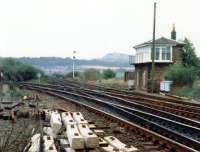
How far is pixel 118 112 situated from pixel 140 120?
328 cm

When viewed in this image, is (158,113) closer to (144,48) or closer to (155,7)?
(155,7)

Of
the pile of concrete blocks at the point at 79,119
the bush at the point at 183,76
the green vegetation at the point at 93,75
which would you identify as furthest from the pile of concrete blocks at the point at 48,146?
the green vegetation at the point at 93,75

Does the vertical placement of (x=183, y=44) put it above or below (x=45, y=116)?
above

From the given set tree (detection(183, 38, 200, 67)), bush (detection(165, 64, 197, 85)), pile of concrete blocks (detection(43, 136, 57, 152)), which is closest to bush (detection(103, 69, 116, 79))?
tree (detection(183, 38, 200, 67))

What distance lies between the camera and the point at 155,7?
40062 mm

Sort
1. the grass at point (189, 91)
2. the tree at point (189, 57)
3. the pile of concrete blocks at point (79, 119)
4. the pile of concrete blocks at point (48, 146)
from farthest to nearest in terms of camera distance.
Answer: the tree at point (189, 57) → the grass at point (189, 91) → the pile of concrete blocks at point (79, 119) → the pile of concrete blocks at point (48, 146)

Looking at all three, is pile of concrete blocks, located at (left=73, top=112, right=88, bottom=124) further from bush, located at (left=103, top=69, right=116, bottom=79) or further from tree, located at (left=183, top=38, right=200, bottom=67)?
bush, located at (left=103, top=69, right=116, bottom=79)

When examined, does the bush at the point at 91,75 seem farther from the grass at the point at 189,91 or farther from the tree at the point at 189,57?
the grass at the point at 189,91

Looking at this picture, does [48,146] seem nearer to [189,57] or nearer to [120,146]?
[120,146]

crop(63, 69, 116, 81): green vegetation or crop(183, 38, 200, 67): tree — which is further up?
crop(183, 38, 200, 67): tree

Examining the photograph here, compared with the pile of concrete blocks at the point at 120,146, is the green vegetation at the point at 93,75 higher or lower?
lower

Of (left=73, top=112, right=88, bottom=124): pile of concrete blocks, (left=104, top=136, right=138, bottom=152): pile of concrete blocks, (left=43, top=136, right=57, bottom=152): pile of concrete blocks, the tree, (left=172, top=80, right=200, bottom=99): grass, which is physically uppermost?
the tree

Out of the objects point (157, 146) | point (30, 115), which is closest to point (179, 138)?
point (157, 146)

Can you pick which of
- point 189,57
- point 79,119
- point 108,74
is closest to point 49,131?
point 79,119
